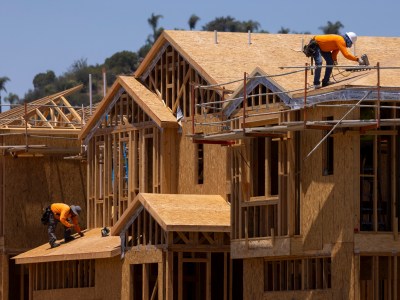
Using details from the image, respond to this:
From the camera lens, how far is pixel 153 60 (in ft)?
170

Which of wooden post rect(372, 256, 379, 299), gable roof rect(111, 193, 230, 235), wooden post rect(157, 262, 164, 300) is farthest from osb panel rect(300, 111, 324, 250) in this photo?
wooden post rect(157, 262, 164, 300)

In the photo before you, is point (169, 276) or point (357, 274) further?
point (169, 276)

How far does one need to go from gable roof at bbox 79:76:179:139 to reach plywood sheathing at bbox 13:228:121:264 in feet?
12.7

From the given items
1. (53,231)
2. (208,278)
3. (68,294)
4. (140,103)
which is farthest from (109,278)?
(140,103)

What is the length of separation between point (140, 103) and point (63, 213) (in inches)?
190

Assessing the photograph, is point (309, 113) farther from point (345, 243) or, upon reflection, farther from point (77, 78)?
point (77, 78)

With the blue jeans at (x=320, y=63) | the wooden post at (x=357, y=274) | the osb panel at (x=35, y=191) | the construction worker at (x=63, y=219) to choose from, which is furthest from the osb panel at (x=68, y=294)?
the wooden post at (x=357, y=274)

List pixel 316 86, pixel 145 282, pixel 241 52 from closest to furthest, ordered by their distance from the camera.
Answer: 1. pixel 316 86
2. pixel 145 282
3. pixel 241 52

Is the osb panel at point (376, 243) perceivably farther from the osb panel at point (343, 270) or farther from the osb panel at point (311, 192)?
the osb panel at point (311, 192)

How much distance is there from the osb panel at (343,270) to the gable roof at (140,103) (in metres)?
11.4

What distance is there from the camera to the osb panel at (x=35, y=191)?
184 feet

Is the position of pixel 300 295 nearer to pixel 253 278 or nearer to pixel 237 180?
pixel 253 278

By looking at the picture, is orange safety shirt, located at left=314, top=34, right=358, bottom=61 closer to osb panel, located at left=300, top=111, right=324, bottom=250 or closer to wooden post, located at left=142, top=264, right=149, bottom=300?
osb panel, located at left=300, top=111, right=324, bottom=250

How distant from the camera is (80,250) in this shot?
1960 inches
